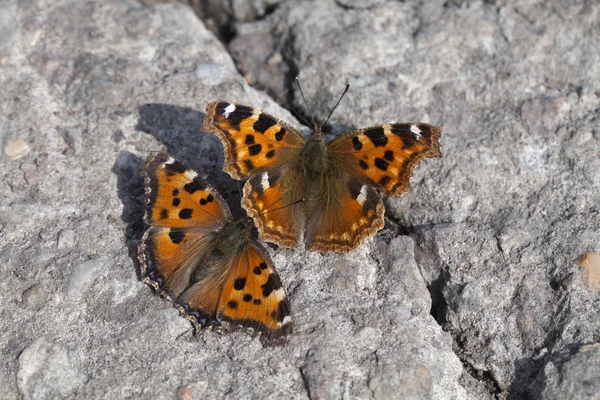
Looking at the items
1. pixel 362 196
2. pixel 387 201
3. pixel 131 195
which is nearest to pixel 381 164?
pixel 362 196

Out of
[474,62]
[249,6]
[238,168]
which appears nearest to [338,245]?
[238,168]

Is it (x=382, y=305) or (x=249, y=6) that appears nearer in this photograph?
(x=382, y=305)

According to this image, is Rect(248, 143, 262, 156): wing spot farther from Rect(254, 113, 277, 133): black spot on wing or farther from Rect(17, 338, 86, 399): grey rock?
Rect(17, 338, 86, 399): grey rock

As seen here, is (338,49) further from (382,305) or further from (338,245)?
(382,305)

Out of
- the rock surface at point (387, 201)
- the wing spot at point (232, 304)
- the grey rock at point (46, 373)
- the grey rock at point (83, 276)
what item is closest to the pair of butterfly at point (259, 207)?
the wing spot at point (232, 304)

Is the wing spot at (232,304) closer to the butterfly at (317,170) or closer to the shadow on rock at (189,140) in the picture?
the butterfly at (317,170)

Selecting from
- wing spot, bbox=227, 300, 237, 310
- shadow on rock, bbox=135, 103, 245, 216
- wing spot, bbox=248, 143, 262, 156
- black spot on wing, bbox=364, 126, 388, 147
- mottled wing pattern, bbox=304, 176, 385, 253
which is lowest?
shadow on rock, bbox=135, 103, 245, 216

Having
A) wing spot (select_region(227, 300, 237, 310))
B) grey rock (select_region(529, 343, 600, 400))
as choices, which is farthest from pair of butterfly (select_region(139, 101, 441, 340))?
→ grey rock (select_region(529, 343, 600, 400))
